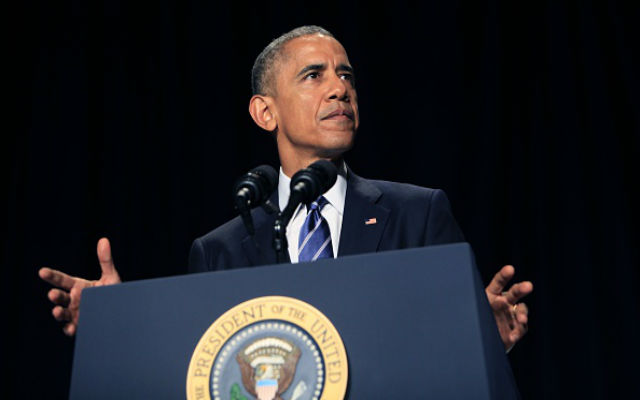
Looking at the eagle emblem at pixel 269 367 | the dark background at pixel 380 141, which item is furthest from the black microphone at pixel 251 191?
the dark background at pixel 380 141

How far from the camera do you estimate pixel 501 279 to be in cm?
152

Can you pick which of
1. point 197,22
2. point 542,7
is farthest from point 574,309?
point 197,22

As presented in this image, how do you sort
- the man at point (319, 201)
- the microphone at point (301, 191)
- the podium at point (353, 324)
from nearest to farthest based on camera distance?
the podium at point (353, 324)
the microphone at point (301, 191)
the man at point (319, 201)

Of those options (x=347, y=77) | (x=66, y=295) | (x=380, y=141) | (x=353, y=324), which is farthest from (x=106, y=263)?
(x=380, y=141)

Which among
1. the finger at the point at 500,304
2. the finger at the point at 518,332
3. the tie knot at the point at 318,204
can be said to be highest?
the tie knot at the point at 318,204

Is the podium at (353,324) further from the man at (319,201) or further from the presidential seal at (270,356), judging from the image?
the man at (319,201)

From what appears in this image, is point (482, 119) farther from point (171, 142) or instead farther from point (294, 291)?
point (294, 291)

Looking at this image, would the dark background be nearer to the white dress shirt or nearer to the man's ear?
the man's ear

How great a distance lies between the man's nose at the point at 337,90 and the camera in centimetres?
214

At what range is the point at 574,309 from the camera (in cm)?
307

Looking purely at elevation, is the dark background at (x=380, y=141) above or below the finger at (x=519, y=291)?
above

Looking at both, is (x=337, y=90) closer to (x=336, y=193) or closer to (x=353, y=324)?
(x=336, y=193)

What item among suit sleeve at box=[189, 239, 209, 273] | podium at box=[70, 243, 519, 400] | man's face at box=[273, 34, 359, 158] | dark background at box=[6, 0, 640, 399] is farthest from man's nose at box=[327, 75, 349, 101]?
dark background at box=[6, 0, 640, 399]

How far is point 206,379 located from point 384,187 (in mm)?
1096
